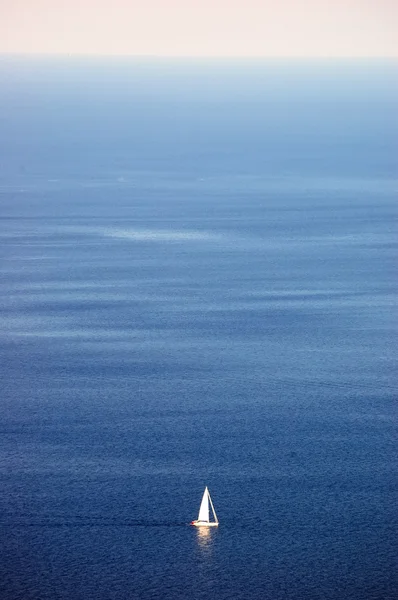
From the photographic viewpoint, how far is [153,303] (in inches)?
2420

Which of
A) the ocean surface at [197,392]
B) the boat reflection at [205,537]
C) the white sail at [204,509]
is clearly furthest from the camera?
the white sail at [204,509]

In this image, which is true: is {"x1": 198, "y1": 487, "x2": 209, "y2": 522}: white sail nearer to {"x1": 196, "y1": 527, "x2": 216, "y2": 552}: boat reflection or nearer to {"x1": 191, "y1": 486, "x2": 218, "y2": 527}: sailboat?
{"x1": 191, "y1": 486, "x2": 218, "y2": 527}: sailboat

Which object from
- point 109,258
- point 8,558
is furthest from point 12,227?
point 8,558

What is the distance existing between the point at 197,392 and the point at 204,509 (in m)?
11.5

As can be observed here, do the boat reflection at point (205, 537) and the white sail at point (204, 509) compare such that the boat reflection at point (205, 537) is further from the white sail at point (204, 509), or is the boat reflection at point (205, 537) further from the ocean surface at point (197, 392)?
the white sail at point (204, 509)

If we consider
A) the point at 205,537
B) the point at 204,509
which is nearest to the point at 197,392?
→ the point at 204,509

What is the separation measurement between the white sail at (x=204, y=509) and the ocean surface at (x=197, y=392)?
2.04 ft

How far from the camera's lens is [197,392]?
48938 mm

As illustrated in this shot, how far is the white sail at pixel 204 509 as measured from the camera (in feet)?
123

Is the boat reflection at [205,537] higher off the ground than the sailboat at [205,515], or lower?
lower

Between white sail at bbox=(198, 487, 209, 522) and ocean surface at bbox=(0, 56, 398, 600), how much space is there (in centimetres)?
62

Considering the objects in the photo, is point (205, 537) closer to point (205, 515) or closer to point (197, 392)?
point (205, 515)

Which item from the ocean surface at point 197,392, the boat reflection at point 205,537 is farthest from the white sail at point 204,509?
the ocean surface at point 197,392

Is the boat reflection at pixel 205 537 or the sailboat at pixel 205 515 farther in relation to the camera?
the sailboat at pixel 205 515
